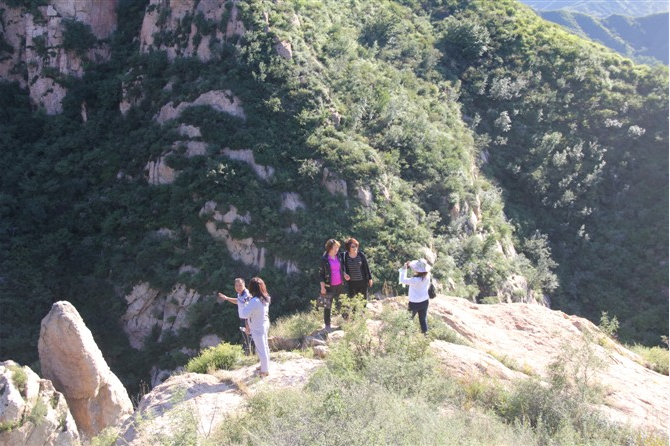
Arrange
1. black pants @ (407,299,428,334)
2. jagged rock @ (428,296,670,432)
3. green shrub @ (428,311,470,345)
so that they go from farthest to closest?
green shrub @ (428,311,470,345) < black pants @ (407,299,428,334) < jagged rock @ (428,296,670,432)

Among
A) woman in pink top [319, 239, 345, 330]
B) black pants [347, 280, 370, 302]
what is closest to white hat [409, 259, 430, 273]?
black pants [347, 280, 370, 302]

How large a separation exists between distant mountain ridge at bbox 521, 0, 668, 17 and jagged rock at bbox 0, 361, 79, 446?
83.3 m

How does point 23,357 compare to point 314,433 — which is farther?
point 23,357

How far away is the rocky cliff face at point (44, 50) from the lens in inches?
741

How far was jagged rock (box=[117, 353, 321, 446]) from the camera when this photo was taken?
6125mm

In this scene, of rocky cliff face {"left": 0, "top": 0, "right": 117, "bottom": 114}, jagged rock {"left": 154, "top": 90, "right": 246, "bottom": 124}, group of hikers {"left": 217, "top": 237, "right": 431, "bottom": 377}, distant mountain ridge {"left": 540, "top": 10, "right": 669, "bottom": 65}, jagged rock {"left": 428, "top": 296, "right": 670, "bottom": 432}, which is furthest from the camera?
distant mountain ridge {"left": 540, "top": 10, "right": 669, "bottom": 65}

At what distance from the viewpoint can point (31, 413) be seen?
7195mm

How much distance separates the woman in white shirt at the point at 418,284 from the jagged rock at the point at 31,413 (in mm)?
5017

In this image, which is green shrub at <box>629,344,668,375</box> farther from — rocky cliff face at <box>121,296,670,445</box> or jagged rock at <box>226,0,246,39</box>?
jagged rock at <box>226,0,246,39</box>

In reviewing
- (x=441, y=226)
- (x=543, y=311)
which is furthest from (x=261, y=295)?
(x=441, y=226)

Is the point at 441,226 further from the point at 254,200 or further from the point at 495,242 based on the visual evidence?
the point at 254,200

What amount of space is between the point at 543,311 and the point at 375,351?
6101 millimetres

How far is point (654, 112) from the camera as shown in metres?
24.6

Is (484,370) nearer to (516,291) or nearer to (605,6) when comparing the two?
(516,291)
